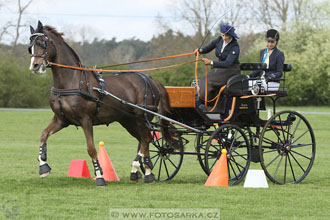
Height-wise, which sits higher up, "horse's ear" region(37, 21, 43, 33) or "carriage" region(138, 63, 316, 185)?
"horse's ear" region(37, 21, 43, 33)

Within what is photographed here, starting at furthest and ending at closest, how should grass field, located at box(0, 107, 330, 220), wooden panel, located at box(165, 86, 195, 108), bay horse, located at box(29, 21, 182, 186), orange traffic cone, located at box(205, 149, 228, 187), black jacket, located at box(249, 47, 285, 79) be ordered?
black jacket, located at box(249, 47, 285, 79), wooden panel, located at box(165, 86, 195, 108), orange traffic cone, located at box(205, 149, 228, 187), bay horse, located at box(29, 21, 182, 186), grass field, located at box(0, 107, 330, 220)

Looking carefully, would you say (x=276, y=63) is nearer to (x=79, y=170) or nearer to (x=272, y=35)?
(x=272, y=35)

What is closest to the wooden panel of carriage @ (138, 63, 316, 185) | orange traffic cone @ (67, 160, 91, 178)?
carriage @ (138, 63, 316, 185)

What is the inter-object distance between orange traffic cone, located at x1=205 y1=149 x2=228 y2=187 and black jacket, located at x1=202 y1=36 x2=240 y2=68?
1.38 meters

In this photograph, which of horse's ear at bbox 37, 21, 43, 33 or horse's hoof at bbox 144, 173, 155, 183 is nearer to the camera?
horse's ear at bbox 37, 21, 43, 33

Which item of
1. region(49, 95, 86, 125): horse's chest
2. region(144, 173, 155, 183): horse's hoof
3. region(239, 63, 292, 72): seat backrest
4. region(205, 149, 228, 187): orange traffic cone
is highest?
region(239, 63, 292, 72): seat backrest

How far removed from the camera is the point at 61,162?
44.3 ft

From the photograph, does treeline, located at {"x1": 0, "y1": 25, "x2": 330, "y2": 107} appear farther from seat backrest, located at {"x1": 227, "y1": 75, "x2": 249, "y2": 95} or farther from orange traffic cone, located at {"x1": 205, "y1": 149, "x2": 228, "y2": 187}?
orange traffic cone, located at {"x1": 205, "y1": 149, "x2": 228, "y2": 187}

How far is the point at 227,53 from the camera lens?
33.1ft

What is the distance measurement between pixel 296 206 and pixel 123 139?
13.6 metres

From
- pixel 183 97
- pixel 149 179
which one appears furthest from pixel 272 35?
pixel 149 179

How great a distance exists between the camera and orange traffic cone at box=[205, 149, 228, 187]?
9375 millimetres

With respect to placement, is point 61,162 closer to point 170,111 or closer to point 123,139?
point 170,111

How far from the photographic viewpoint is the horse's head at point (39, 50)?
881cm
